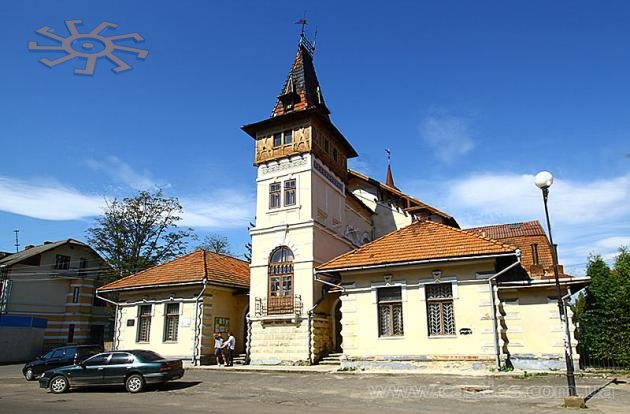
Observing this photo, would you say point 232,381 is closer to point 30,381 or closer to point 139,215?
point 30,381

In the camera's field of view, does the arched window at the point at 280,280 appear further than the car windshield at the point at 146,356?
Yes

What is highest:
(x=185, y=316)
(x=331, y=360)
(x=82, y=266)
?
(x=82, y=266)

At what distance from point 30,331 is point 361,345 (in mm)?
27531

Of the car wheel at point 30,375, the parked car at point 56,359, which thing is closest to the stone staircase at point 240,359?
the parked car at point 56,359

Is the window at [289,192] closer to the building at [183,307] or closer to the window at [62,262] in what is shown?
the building at [183,307]

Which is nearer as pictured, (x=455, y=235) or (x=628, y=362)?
(x=628, y=362)

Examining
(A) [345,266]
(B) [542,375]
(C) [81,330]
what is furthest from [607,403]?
(C) [81,330]

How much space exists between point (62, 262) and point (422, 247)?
111 feet

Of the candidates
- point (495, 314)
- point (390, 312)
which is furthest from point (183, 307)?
point (495, 314)

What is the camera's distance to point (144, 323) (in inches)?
1007

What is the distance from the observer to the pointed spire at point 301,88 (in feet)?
85.4

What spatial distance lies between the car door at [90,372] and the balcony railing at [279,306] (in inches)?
340

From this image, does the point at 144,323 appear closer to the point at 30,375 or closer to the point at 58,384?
the point at 30,375

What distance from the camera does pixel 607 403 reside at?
10.8m
